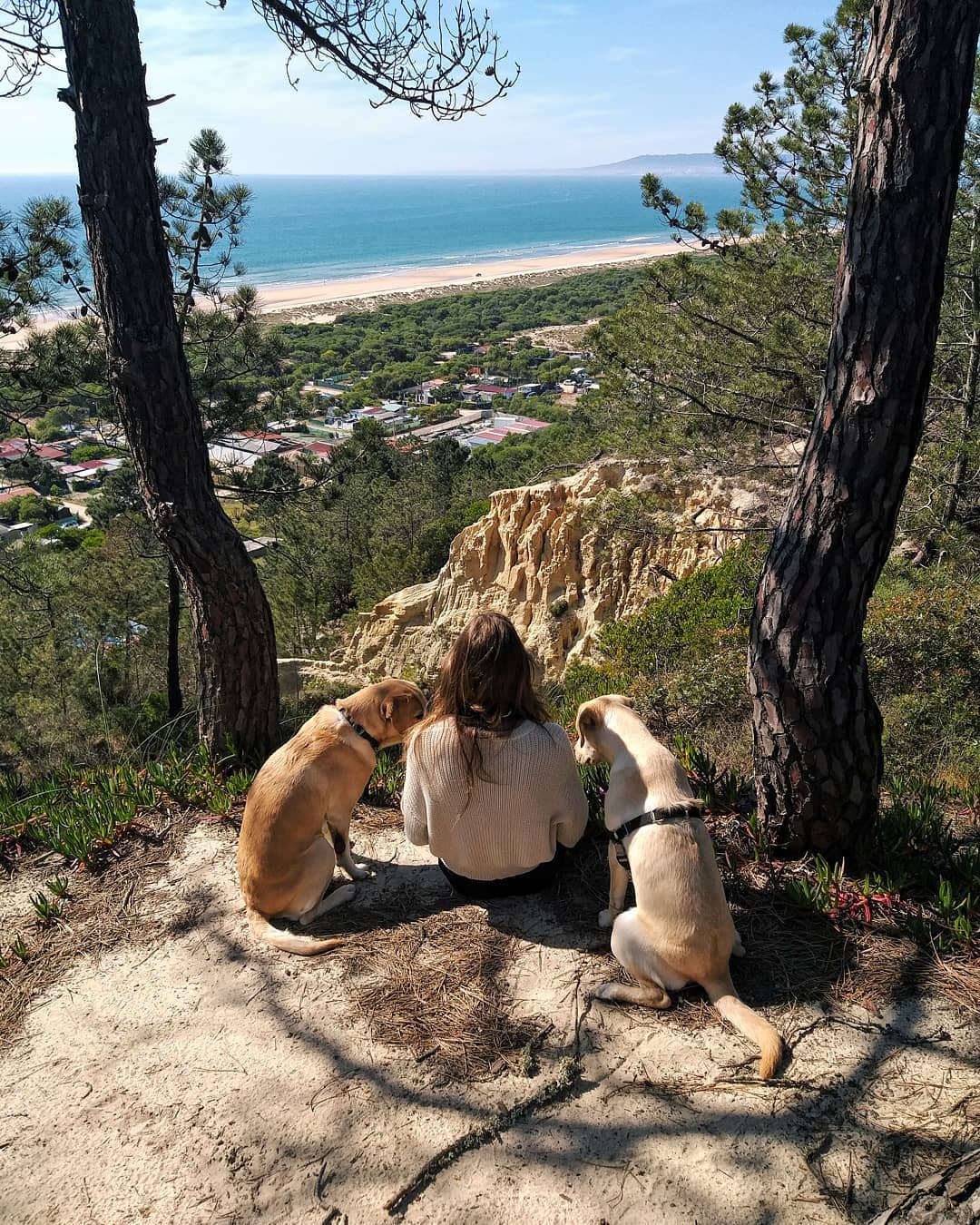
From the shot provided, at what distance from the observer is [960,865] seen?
3.52m

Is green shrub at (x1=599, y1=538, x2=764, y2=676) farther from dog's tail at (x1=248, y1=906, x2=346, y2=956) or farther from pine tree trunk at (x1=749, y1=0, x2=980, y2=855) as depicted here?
dog's tail at (x1=248, y1=906, x2=346, y2=956)

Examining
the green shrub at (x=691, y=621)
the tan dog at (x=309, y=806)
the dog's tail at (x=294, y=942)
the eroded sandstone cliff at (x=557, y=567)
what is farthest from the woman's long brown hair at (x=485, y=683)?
the eroded sandstone cliff at (x=557, y=567)

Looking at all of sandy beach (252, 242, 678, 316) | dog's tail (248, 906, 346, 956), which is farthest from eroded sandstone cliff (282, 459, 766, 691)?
sandy beach (252, 242, 678, 316)

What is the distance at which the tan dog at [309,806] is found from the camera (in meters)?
3.59

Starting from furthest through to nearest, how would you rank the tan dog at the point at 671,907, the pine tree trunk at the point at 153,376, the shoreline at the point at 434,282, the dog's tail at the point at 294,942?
the shoreline at the point at 434,282 → the pine tree trunk at the point at 153,376 → the dog's tail at the point at 294,942 → the tan dog at the point at 671,907

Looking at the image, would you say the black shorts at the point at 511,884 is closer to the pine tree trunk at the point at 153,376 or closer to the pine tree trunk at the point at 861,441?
the pine tree trunk at the point at 861,441

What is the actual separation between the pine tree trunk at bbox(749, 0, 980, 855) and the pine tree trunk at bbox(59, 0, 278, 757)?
3295 mm

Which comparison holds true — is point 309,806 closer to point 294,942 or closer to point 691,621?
point 294,942

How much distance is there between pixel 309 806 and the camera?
3.61m

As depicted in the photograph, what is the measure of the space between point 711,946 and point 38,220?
9.15 m

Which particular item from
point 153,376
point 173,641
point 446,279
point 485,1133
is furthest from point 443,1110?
point 446,279

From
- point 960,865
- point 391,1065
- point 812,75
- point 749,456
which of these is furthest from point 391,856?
point 812,75

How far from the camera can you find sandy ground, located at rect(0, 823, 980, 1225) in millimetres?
2404

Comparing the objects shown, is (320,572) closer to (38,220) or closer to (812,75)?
(38,220)
